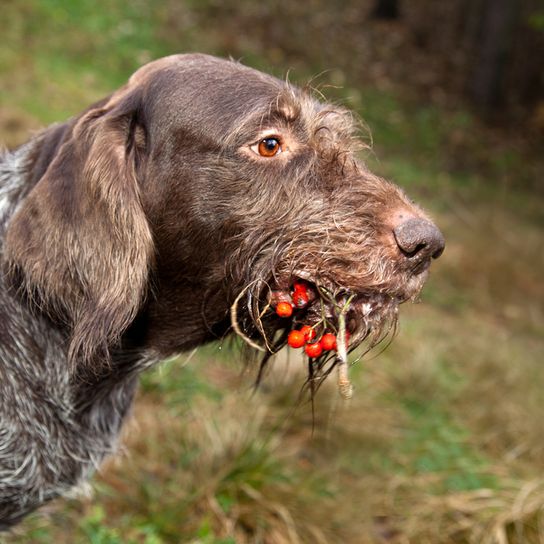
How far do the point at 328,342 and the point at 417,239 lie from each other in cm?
52

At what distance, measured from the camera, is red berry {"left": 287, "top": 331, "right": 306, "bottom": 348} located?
121 inches

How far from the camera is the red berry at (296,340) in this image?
3.07m

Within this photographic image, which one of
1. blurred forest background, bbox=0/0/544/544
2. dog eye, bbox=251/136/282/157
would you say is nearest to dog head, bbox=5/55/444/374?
dog eye, bbox=251/136/282/157

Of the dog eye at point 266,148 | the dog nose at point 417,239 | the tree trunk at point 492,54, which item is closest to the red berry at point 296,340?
the dog nose at point 417,239

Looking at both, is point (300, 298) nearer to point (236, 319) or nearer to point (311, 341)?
point (311, 341)

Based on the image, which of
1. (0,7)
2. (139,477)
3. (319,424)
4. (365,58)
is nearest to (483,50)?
(365,58)

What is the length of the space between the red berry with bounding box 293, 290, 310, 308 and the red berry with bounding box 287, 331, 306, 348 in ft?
0.37

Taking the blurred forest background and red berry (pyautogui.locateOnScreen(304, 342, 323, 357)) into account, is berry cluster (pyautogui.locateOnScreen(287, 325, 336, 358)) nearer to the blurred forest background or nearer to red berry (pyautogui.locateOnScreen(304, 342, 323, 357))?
red berry (pyautogui.locateOnScreen(304, 342, 323, 357))

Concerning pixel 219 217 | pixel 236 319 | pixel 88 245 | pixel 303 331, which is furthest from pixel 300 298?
pixel 88 245

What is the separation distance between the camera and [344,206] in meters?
3.02

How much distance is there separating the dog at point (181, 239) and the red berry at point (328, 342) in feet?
0.15

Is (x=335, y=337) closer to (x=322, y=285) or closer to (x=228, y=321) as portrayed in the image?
(x=322, y=285)

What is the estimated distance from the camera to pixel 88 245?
3094 millimetres

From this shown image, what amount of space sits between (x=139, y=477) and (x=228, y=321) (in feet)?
6.45
